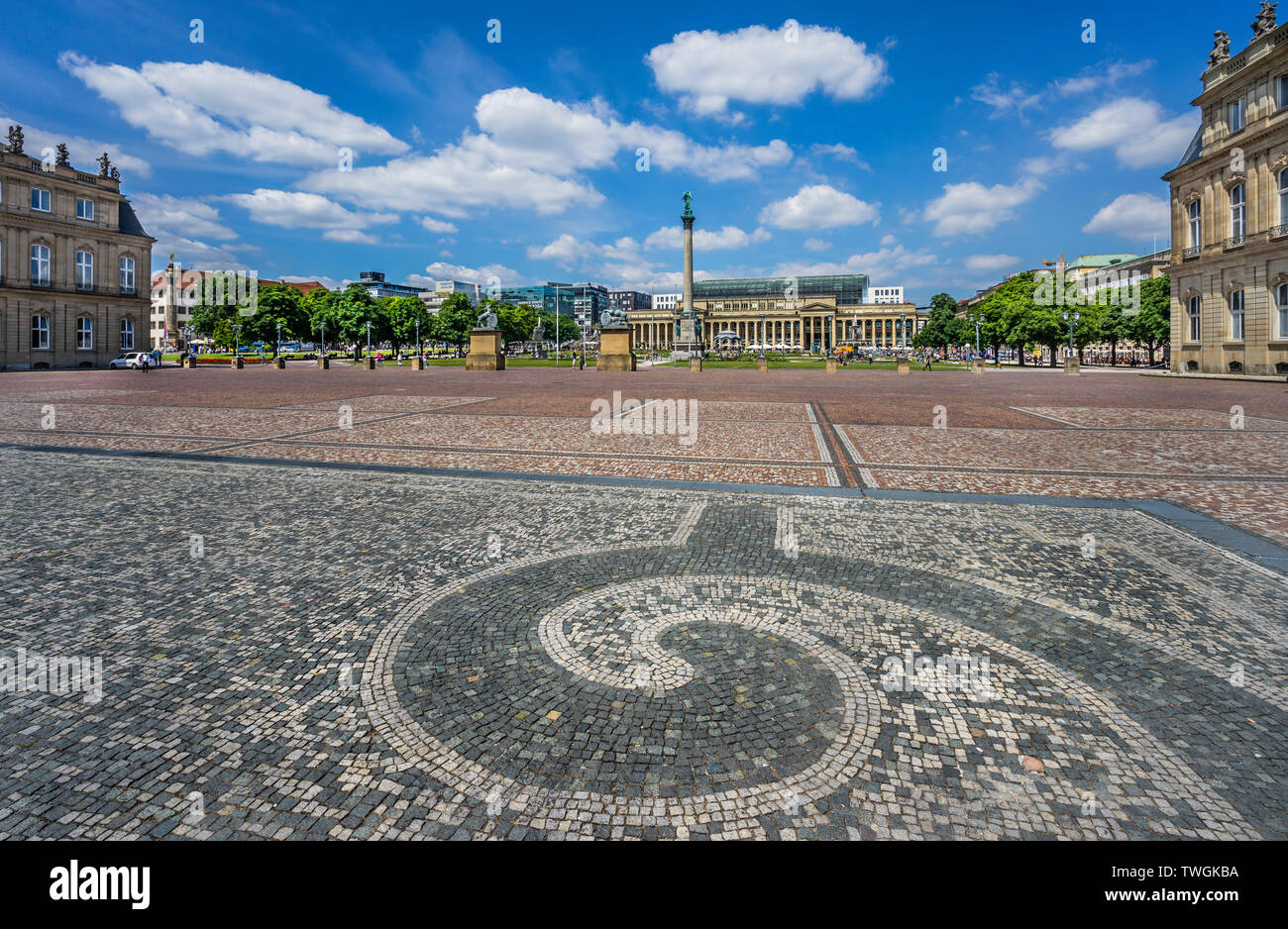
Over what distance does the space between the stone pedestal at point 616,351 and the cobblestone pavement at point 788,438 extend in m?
27.9

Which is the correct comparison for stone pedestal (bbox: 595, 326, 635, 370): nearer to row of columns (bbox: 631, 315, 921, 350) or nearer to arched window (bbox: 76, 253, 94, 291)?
arched window (bbox: 76, 253, 94, 291)

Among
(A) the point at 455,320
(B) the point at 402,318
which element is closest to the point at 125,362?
(B) the point at 402,318

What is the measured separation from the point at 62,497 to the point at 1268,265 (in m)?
53.4

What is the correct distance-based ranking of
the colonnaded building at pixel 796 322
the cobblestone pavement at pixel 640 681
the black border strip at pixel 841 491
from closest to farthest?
1. the cobblestone pavement at pixel 640 681
2. the black border strip at pixel 841 491
3. the colonnaded building at pixel 796 322

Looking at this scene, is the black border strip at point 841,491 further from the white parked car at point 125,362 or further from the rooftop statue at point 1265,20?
the white parked car at point 125,362

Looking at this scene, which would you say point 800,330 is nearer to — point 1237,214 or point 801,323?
point 801,323

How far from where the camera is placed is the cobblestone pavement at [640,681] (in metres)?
3.33

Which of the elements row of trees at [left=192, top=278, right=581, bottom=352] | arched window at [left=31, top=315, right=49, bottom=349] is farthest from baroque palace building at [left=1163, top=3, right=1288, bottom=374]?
arched window at [left=31, top=315, right=49, bottom=349]

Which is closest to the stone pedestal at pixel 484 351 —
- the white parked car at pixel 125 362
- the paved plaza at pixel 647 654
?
the white parked car at pixel 125 362

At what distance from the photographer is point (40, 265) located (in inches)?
2352

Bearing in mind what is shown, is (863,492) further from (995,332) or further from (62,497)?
(995,332)

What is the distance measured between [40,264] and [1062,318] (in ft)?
326

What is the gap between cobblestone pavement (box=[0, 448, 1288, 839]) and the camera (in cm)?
333

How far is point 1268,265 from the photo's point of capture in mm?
39000
